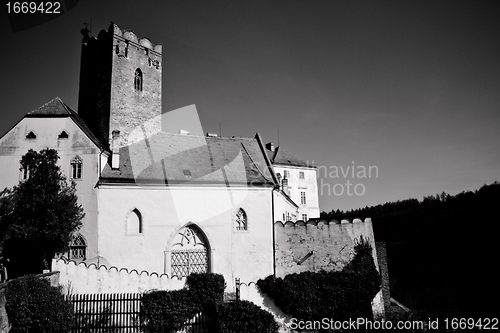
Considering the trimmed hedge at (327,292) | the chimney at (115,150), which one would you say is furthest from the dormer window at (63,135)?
the trimmed hedge at (327,292)

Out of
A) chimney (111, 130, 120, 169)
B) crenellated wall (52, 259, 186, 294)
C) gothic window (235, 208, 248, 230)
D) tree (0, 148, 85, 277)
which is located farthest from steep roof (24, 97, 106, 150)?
gothic window (235, 208, 248, 230)

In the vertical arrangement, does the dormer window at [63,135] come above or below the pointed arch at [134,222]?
above

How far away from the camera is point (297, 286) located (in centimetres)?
1781

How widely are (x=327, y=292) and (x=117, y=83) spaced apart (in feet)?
A: 63.1

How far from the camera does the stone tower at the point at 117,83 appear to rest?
24.5 metres

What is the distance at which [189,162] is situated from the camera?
23.9 m

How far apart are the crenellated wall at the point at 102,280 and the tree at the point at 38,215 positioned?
6.89 ft

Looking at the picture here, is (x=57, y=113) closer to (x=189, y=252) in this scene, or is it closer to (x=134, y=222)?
(x=134, y=222)

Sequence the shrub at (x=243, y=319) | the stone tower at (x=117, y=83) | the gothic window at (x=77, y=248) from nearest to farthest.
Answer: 1. the shrub at (x=243, y=319)
2. the gothic window at (x=77, y=248)
3. the stone tower at (x=117, y=83)

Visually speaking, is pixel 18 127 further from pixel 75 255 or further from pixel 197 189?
pixel 197 189

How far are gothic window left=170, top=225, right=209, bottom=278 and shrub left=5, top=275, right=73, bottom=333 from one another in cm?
744

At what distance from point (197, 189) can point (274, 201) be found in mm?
5022

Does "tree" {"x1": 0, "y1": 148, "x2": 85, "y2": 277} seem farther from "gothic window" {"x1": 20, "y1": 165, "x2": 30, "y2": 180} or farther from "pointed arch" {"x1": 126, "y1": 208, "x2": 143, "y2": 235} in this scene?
"pointed arch" {"x1": 126, "y1": 208, "x2": 143, "y2": 235}

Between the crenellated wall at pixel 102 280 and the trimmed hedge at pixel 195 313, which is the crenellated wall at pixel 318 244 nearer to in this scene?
the trimmed hedge at pixel 195 313
